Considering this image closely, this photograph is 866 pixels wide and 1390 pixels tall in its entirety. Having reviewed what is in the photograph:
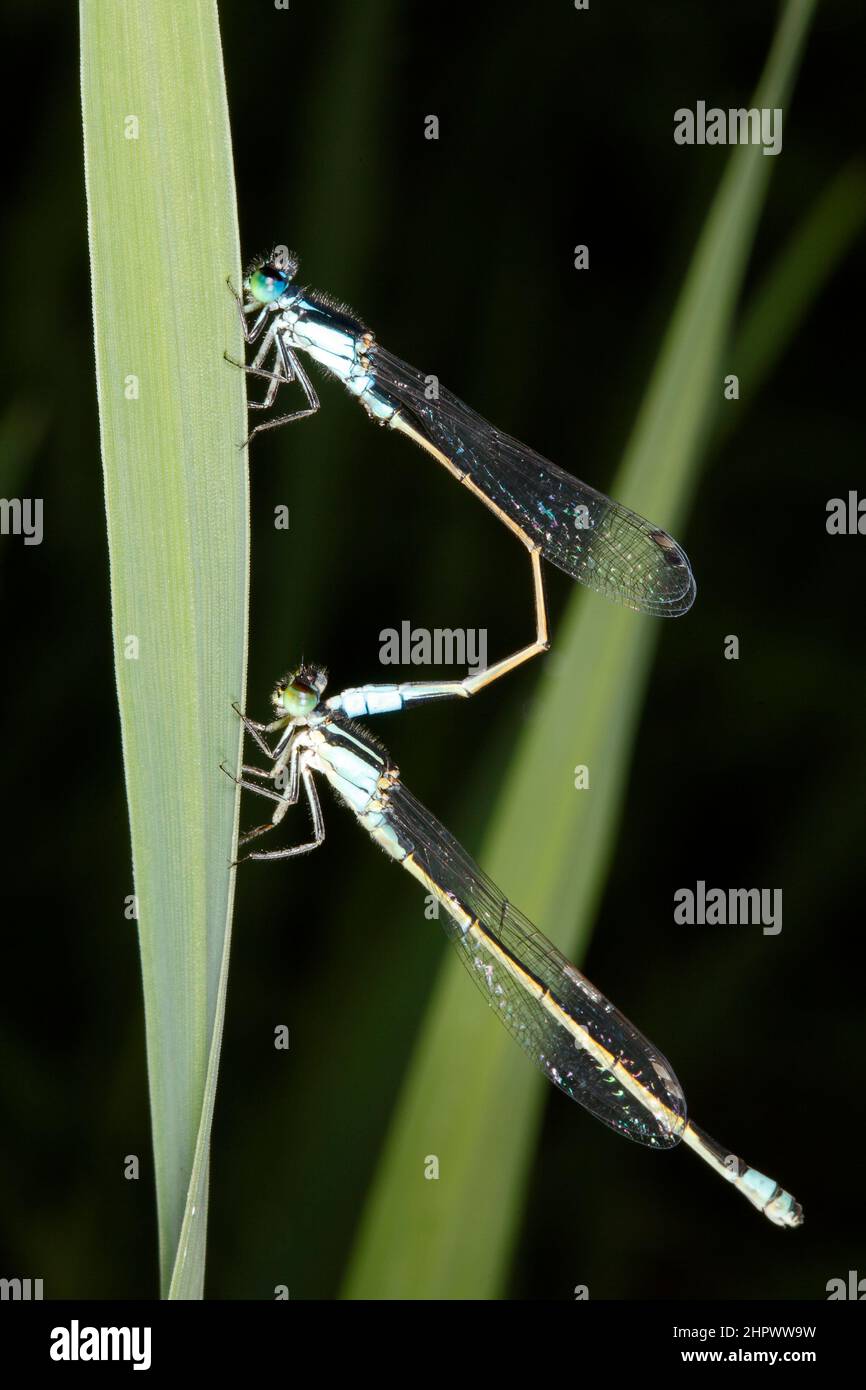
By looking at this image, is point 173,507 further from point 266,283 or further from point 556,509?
point 556,509

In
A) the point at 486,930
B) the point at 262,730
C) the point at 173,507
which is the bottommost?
the point at 486,930

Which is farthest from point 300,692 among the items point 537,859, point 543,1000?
point 543,1000

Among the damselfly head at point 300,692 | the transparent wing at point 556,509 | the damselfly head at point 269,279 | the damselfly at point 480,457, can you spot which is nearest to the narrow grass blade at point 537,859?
the damselfly at point 480,457

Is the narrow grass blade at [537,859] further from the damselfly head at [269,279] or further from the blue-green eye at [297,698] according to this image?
the damselfly head at [269,279]

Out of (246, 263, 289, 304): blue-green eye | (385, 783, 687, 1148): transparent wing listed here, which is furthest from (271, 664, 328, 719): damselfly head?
(246, 263, 289, 304): blue-green eye

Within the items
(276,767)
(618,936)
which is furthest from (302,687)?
(618,936)

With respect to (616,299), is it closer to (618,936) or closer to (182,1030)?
(618,936)
